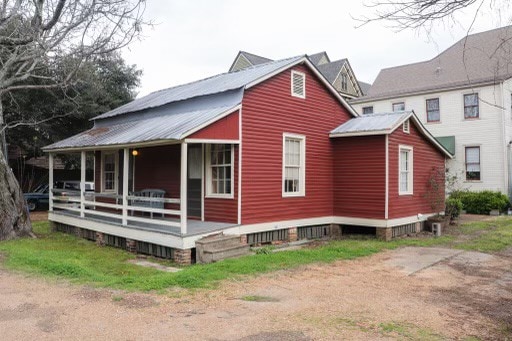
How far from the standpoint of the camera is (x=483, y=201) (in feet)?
66.1

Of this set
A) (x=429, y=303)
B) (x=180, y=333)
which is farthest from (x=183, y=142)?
(x=429, y=303)

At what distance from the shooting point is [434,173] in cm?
1501

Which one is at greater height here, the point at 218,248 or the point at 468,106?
the point at 468,106

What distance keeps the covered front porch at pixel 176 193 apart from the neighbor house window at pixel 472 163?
1564 cm

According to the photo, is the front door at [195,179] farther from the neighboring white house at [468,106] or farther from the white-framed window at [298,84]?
the neighboring white house at [468,106]

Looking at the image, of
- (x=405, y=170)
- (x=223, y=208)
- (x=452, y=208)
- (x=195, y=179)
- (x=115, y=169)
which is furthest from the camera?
(x=452, y=208)

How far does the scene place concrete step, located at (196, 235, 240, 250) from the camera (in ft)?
→ 30.1

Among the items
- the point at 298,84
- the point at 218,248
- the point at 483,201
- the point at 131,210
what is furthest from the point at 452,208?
the point at 131,210

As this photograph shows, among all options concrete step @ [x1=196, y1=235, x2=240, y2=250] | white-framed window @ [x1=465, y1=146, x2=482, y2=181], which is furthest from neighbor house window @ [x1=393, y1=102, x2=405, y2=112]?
concrete step @ [x1=196, y1=235, x2=240, y2=250]

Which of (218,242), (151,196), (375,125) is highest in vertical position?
(375,125)

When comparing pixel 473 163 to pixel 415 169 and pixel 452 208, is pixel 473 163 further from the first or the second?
pixel 415 169

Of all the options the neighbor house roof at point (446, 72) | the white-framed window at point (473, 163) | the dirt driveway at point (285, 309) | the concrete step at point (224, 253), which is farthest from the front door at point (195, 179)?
the white-framed window at point (473, 163)

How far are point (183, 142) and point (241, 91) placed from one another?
8.47 feet

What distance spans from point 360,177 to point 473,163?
11.7 metres
